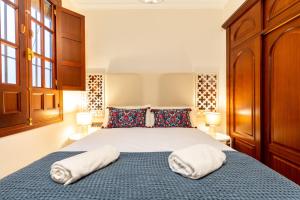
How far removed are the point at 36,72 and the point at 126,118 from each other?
126cm

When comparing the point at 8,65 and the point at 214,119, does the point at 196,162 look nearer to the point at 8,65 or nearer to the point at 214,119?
the point at 8,65

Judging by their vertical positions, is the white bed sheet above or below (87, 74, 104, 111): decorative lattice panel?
below

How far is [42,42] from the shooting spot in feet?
7.75

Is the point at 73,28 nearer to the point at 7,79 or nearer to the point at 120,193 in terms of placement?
the point at 7,79

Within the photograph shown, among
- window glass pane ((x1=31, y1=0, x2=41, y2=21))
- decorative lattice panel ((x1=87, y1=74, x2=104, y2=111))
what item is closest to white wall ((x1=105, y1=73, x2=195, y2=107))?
decorative lattice panel ((x1=87, y1=74, x2=104, y2=111))

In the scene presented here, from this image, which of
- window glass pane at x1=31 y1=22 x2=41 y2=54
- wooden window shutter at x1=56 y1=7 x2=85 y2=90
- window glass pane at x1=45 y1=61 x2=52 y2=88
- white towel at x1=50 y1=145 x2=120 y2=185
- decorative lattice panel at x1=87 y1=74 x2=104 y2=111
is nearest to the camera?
white towel at x1=50 y1=145 x2=120 y2=185

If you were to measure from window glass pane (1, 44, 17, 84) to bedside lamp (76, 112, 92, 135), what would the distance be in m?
1.19

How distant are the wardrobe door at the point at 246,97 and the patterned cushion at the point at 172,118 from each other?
65cm

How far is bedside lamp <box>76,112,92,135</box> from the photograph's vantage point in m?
2.97

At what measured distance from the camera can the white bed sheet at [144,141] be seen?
70.7 inches

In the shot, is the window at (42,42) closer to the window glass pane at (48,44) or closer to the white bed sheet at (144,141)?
the window glass pane at (48,44)

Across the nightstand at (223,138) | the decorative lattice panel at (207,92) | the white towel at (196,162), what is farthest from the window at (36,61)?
the nightstand at (223,138)

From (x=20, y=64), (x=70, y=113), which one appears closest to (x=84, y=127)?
(x=70, y=113)

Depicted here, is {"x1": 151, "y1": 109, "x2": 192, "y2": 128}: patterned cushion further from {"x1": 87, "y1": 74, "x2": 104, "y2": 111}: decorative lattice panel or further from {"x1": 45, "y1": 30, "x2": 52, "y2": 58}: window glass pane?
{"x1": 45, "y1": 30, "x2": 52, "y2": 58}: window glass pane
